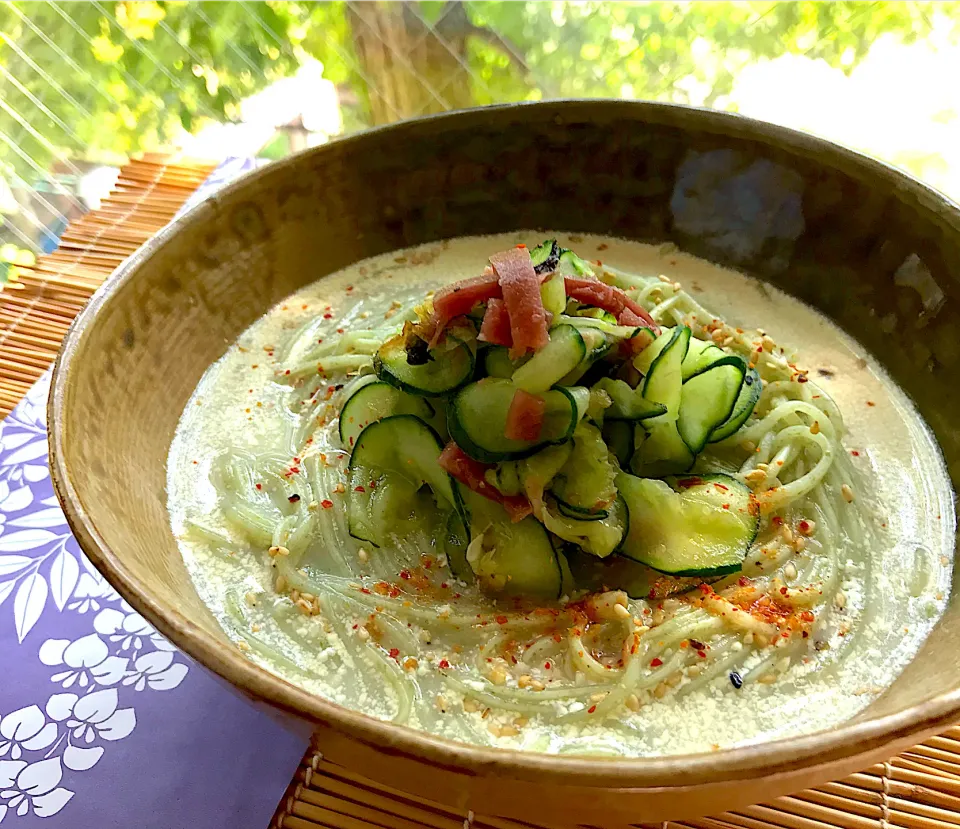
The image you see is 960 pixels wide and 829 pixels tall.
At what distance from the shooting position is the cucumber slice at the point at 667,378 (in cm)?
197

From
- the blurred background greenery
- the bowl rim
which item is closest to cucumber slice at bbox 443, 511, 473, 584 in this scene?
the bowl rim

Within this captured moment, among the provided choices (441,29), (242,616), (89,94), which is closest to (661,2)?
(441,29)

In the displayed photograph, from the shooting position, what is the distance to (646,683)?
1791 mm

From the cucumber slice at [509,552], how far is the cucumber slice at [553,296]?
1.47ft

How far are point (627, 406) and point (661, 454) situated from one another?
0.19 metres

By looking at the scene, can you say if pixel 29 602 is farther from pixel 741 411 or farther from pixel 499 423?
pixel 741 411

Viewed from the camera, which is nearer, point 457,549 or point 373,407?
point 457,549

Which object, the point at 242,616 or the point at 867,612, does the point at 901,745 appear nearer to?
the point at 867,612

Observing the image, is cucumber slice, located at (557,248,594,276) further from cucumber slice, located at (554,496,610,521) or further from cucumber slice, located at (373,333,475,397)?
cucumber slice, located at (554,496,610,521)

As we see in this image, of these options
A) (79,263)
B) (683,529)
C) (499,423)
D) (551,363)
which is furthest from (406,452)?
(79,263)

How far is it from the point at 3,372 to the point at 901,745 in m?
2.88

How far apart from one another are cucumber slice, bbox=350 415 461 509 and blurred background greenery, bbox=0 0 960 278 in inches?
103

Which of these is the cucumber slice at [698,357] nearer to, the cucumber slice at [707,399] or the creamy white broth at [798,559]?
the cucumber slice at [707,399]

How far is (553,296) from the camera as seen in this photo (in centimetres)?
194
